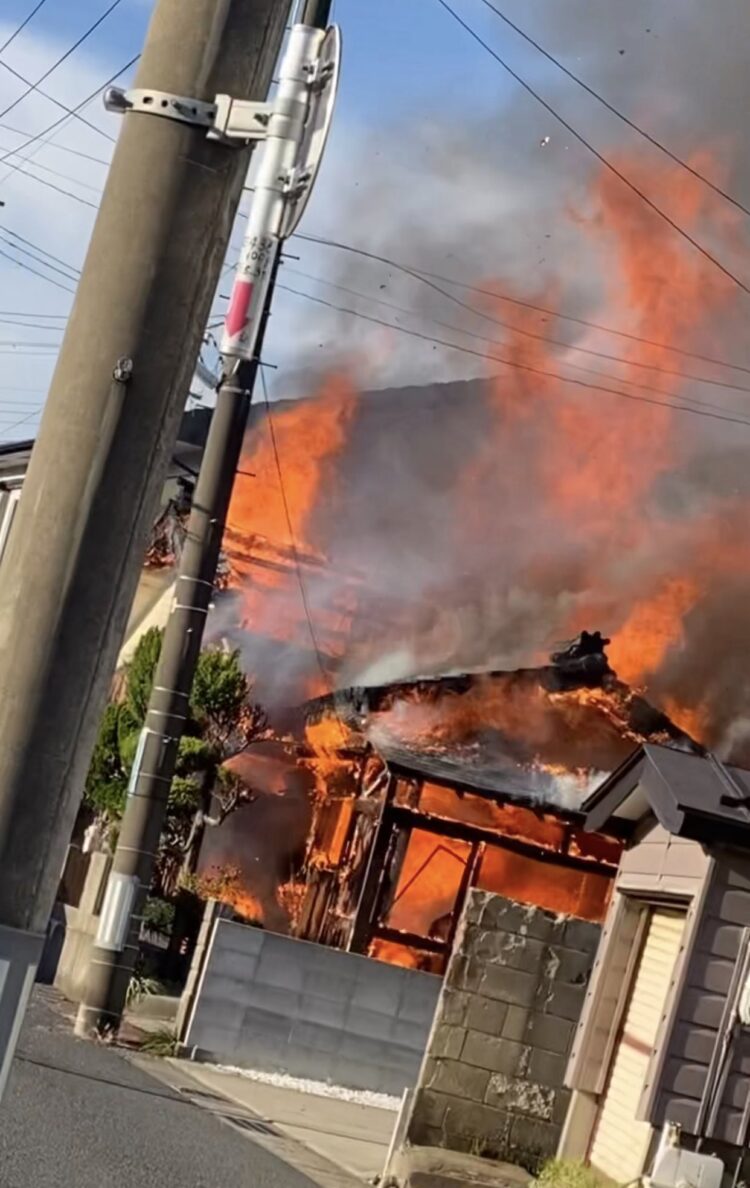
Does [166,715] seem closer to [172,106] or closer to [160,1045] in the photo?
[160,1045]

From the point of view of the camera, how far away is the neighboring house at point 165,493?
3123 cm

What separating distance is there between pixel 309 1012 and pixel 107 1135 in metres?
5.77

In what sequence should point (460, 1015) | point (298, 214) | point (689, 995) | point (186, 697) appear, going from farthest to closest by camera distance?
point (186, 697) → point (460, 1015) → point (689, 995) → point (298, 214)

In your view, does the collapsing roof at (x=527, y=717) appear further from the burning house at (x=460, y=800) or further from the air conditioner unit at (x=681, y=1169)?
the air conditioner unit at (x=681, y=1169)

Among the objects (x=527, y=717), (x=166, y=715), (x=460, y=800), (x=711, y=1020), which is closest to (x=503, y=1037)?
(x=711, y=1020)

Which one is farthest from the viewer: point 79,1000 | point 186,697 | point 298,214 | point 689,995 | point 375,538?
point 375,538

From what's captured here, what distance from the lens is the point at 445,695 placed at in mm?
29578

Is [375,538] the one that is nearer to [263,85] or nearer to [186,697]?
[186,697]

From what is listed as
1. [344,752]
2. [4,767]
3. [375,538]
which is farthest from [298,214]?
[375,538]

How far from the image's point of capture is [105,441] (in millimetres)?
3650

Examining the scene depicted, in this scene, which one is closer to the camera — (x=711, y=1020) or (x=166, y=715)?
(x=711, y=1020)

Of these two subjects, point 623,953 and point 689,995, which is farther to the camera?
point 623,953

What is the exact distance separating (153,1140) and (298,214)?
7.47m

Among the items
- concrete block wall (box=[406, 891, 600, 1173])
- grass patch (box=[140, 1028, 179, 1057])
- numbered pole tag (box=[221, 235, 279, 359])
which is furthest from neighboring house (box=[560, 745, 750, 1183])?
numbered pole tag (box=[221, 235, 279, 359])
